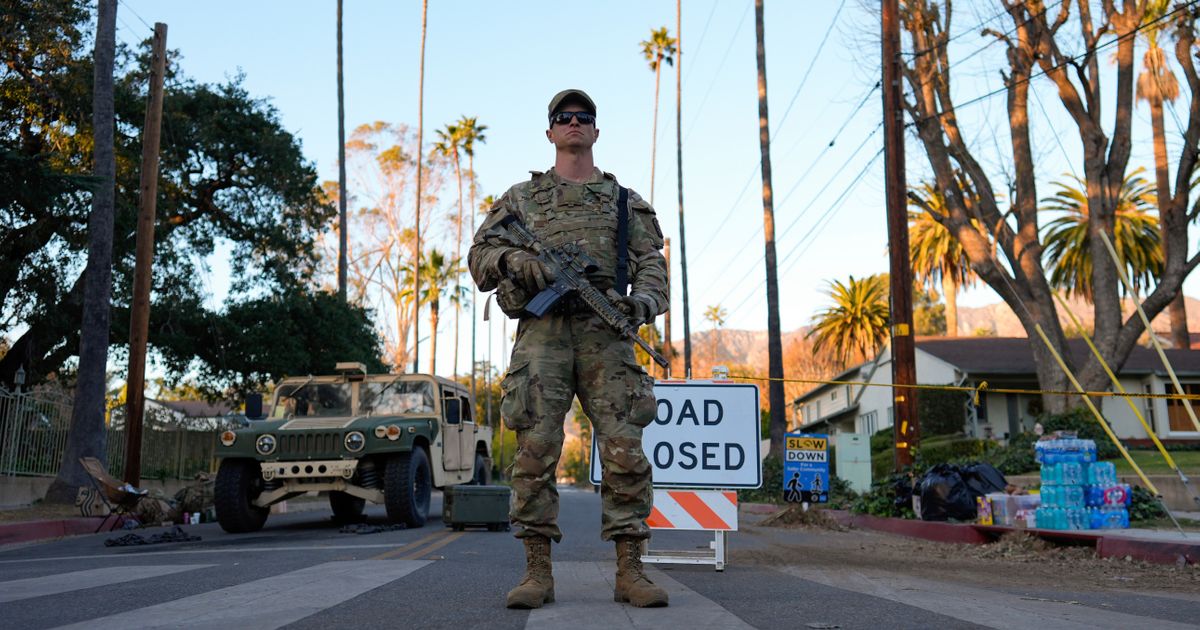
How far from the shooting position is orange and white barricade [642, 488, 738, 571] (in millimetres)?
6320

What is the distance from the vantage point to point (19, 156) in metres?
13.0

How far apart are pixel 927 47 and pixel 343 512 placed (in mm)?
15894

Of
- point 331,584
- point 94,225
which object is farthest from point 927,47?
point 331,584

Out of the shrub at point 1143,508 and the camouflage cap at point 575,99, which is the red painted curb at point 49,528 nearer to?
the camouflage cap at point 575,99

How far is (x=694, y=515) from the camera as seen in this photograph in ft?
21.3

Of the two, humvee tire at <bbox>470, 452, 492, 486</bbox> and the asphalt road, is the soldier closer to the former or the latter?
the asphalt road

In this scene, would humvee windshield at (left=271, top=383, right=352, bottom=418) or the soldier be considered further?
humvee windshield at (left=271, top=383, right=352, bottom=418)

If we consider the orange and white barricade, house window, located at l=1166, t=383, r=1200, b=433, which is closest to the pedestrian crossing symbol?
the orange and white barricade

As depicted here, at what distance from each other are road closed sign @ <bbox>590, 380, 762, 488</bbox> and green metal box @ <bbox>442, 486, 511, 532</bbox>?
15.9ft

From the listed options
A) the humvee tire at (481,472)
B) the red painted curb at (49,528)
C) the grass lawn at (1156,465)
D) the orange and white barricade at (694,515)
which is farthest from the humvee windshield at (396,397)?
the grass lawn at (1156,465)

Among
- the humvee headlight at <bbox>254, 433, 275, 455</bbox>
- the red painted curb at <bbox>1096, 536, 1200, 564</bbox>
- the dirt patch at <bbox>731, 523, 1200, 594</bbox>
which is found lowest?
the dirt patch at <bbox>731, 523, 1200, 594</bbox>

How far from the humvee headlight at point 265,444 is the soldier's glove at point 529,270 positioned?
797 centimetres

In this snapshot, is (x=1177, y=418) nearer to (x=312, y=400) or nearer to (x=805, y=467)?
(x=805, y=467)

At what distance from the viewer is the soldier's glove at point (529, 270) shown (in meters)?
4.25
